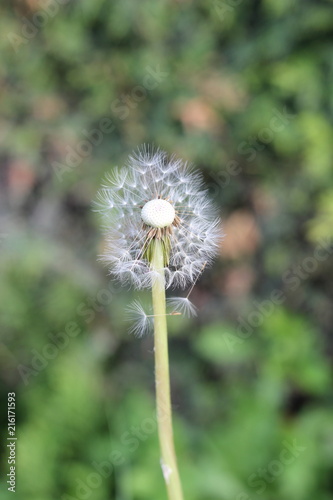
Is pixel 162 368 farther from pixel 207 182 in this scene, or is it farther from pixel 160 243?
pixel 207 182

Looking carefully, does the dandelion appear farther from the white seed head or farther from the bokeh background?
the bokeh background

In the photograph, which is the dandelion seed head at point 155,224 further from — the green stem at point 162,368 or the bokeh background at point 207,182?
the bokeh background at point 207,182

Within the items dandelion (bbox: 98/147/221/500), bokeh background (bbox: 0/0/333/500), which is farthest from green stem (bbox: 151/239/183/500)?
bokeh background (bbox: 0/0/333/500)

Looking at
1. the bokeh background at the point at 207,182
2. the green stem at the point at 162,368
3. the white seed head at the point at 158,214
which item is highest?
the bokeh background at the point at 207,182

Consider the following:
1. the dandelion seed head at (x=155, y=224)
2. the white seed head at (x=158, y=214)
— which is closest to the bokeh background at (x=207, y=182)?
the dandelion seed head at (x=155, y=224)

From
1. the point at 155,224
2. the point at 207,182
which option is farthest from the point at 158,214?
the point at 207,182

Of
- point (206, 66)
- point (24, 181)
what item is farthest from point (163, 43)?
point (24, 181)
